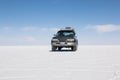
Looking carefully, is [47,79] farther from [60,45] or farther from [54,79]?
[60,45]

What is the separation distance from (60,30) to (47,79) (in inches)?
629

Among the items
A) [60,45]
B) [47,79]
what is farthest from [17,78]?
[60,45]

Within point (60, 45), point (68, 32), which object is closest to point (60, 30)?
point (68, 32)

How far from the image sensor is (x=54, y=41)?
20.2 metres

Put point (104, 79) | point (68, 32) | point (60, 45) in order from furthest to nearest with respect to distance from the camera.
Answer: point (68, 32) → point (60, 45) → point (104, 79)

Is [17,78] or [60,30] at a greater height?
[60,30]

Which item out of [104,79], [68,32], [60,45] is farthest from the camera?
[68,32]

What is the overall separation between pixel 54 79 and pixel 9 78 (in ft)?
3.72

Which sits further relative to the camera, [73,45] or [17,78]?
[73,45]

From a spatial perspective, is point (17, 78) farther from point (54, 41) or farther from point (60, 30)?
point (60, 30)

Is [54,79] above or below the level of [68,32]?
below

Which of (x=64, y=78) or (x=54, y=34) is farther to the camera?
(x=54, y=34)

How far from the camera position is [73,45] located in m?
20.2

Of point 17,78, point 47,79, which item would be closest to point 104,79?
point 47,79
